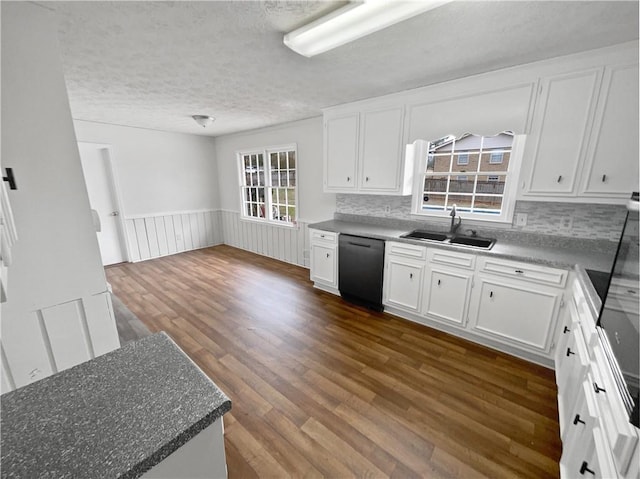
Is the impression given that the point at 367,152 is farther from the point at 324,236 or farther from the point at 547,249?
the point at 547,249

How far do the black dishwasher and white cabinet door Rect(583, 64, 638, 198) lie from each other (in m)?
1.74

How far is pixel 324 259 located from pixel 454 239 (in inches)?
59.5

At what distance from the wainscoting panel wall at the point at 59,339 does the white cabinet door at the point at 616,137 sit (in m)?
3.53

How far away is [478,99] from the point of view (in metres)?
2.32

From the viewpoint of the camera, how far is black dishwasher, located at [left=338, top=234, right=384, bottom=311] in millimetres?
2885

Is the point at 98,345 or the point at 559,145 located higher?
the point at 559,145

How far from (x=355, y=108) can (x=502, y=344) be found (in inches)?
111

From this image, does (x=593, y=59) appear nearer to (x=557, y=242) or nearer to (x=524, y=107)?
(x=524, y=107)

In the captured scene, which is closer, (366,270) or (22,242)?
(22,242)

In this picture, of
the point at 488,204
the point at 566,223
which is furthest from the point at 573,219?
the point at 488,204

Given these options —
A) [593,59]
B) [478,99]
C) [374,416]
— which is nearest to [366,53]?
[478,99]

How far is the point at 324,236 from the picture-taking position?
3311 millimetres

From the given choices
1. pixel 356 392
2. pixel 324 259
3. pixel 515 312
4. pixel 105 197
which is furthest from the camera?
pixel 105 197

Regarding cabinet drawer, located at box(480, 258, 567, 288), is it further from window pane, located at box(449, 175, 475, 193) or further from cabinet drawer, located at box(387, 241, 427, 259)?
window pane, located at box(449, 175, 475, 193)
